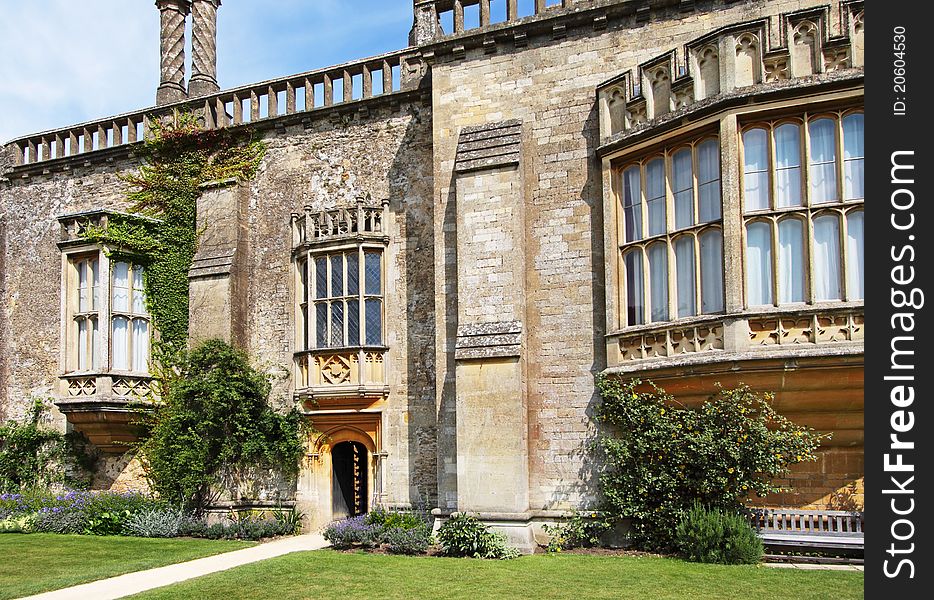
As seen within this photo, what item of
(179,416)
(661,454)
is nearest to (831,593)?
(661,454)

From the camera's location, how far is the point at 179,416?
1634 centimetres

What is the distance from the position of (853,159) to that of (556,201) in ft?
15.2

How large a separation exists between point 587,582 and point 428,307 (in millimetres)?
6829

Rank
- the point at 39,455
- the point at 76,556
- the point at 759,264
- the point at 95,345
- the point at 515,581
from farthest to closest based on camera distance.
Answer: the point at 39,455
the point at 95,345
the point at 76,556
the point at 759,264
the point at 515,581

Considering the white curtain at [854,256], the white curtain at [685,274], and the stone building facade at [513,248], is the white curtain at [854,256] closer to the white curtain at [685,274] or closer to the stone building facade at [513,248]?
the stone building facade at [513,248]

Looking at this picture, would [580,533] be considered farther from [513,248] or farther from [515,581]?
[513,248]

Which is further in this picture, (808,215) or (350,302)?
(350,302)

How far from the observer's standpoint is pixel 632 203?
13.2m

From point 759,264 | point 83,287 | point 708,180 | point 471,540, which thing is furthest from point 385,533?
point 83,287

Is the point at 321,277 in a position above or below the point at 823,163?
below

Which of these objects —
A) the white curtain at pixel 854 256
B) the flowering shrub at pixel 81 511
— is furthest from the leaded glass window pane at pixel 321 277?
the white curtain at pixel 854 256

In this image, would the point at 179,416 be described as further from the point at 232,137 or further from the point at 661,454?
the point at 661,454

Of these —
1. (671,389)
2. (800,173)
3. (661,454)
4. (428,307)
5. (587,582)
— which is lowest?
(587,582)

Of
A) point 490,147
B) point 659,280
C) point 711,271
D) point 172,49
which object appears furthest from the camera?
point 172,49
